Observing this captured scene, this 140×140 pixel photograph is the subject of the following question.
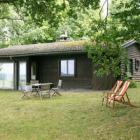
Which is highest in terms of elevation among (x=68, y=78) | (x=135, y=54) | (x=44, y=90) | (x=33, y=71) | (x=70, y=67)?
(x=135, y=54)

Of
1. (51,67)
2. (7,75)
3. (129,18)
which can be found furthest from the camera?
(7,75)

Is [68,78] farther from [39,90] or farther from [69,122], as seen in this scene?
[69,122]

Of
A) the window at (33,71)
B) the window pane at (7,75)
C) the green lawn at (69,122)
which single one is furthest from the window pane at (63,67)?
the green lawn at (69,122)

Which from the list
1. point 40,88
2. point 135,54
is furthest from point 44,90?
point 135,54

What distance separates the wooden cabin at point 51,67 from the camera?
24328 millimetres

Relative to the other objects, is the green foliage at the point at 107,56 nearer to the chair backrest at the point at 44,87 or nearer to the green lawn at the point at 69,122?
the green lawn at the point at 69,122

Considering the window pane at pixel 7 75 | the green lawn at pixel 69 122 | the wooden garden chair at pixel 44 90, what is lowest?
the green lawn at pixel 69 122

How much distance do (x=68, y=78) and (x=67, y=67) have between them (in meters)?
0.79

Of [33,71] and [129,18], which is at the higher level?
[129,18]

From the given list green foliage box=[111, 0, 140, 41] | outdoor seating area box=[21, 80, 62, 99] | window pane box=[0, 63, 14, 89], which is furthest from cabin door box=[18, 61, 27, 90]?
green foliage box=[111, 0, 140, 41]

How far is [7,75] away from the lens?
26.9m

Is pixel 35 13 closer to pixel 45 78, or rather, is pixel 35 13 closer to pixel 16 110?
pixel 16 110

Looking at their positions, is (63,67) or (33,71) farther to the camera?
(33,71)

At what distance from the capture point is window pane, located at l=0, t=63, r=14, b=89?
26.7 m
